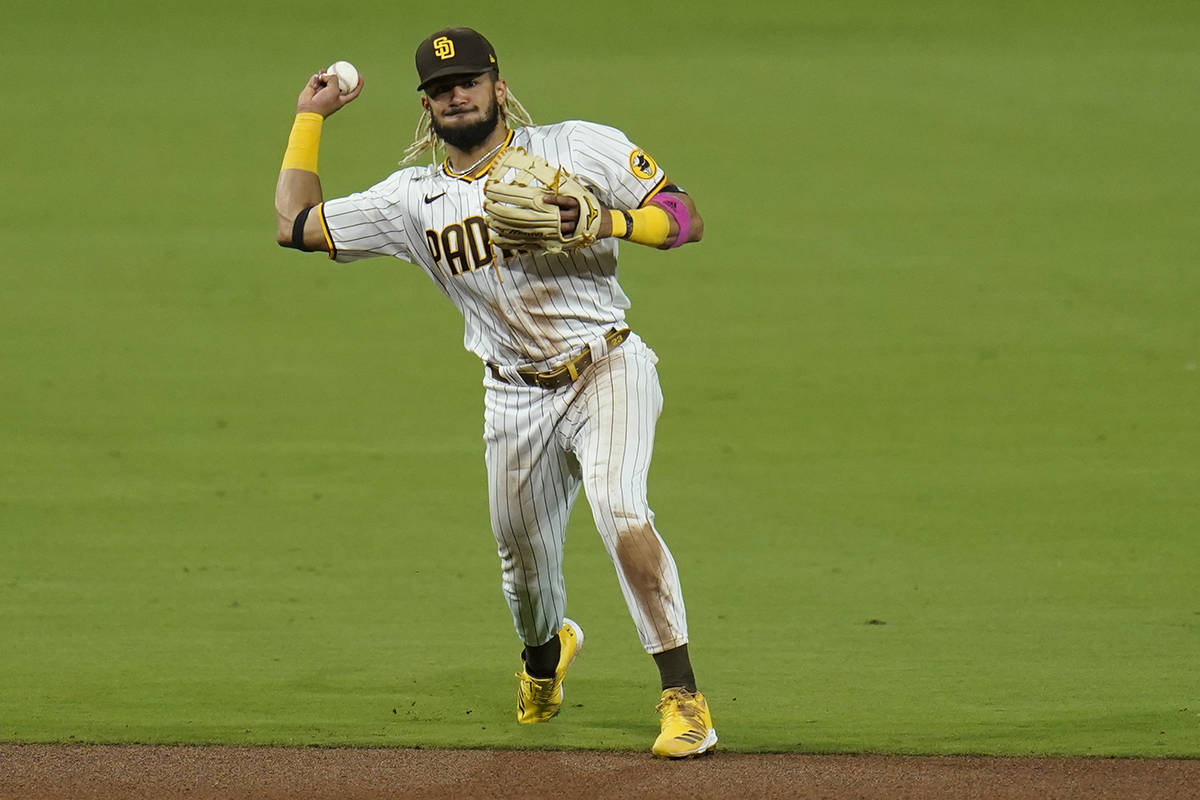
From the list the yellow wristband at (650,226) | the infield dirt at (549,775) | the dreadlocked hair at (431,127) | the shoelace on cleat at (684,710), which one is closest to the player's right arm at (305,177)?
the dreadlocked hair at (431,127)

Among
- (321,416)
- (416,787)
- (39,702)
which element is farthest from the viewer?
(321,416)

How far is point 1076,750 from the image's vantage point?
4.50m

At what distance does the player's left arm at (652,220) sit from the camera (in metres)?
4.21

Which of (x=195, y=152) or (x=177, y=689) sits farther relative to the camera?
(x=195, y=152)

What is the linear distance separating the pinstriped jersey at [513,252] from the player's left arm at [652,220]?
0.09m

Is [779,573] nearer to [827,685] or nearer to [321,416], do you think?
[827,685]

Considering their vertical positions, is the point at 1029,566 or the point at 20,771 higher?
the point at 20,771

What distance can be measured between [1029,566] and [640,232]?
3643mm

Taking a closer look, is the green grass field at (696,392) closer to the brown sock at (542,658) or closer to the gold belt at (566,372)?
the brown sock at (542,658)

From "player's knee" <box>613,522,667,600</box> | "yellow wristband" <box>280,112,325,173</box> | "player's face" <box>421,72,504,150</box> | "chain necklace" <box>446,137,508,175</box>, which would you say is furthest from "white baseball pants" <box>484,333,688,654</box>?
"yellow wristband" <box>280,112,325,173</box>

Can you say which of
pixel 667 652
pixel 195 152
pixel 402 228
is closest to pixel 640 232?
pixel 402 228

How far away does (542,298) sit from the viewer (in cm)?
454

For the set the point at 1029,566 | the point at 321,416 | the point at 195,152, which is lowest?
the point at 1029,566

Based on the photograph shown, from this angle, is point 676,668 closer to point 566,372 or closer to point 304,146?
point 566,372
